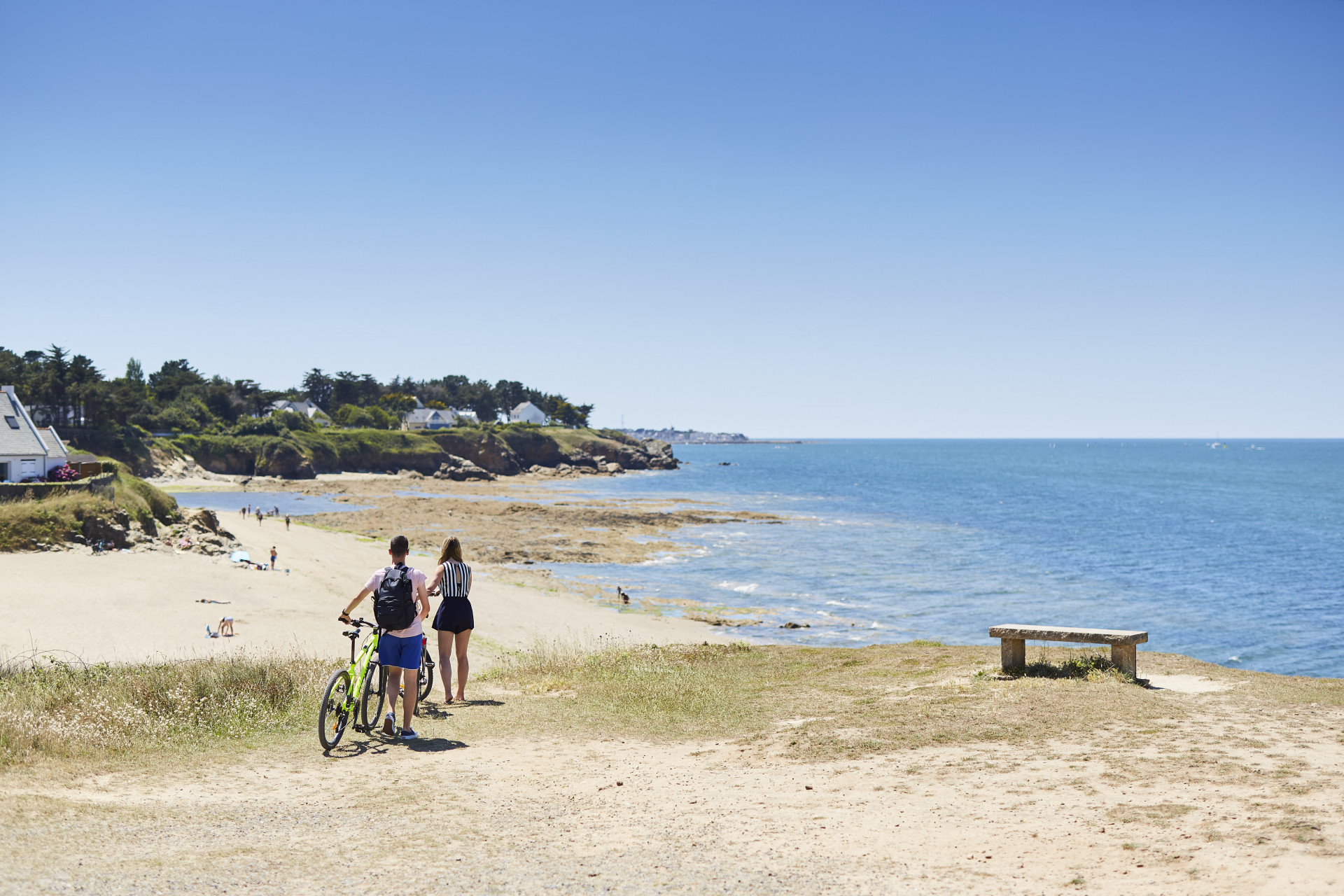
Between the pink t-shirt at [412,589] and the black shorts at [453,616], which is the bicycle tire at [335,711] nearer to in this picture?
the pink t-shirt at [412,589]

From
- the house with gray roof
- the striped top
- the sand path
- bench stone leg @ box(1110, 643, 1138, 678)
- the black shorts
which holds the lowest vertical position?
the sand path

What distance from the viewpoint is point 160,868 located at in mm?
5719

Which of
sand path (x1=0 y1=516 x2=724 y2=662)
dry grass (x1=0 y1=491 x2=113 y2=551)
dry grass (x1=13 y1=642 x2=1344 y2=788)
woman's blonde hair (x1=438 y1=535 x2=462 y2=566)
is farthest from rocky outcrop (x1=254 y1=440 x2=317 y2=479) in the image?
woman's blonde hair (x1=438 y1=535 x2=462 y2=566)

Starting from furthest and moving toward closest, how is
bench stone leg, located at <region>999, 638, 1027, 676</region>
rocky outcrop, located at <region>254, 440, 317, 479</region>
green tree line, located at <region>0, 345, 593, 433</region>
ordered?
rocky outcrop, located at <region>254, 440, 317, 479</region> → green tree line, located at <region>0, 345, 593, 433</region> → bench stone leg, located at <region>999, 638, 1027, 676</region>

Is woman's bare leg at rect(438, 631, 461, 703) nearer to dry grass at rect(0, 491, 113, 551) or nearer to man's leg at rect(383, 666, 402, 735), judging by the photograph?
man's leg at rect(383, 666, 402, 735)

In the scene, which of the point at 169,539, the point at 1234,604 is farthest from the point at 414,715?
the point at 1234,604

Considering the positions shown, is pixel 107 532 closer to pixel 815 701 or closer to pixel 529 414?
pixel 815 701

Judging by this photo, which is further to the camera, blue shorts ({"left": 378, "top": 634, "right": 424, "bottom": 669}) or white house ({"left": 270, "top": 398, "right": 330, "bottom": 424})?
white house ({"left": 270, "top": 398, "right": 330, "bottom": 424})

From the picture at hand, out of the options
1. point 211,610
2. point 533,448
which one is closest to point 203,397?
point 533,448

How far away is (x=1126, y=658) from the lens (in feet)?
40.6

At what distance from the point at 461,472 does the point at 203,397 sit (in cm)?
3857

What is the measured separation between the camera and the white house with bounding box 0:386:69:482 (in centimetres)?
3556

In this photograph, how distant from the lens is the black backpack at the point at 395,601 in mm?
9023

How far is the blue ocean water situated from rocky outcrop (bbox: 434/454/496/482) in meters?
25.6
